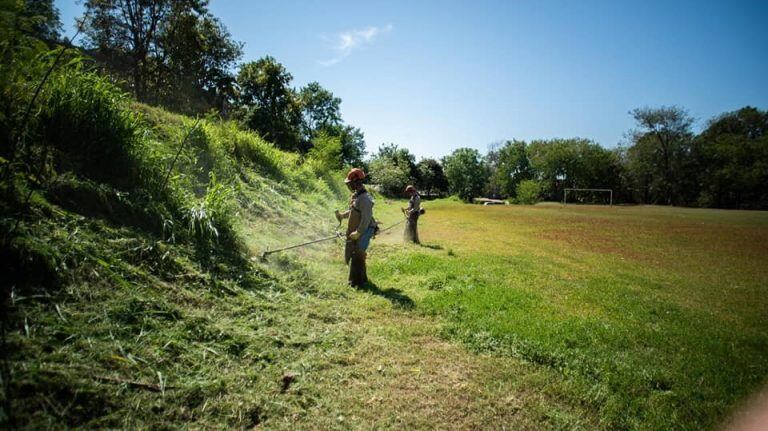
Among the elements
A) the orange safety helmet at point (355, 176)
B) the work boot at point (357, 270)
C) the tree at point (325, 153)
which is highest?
the tree at point (325, 153)

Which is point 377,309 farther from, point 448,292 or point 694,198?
point 694,198

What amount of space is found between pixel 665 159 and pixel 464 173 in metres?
37.9

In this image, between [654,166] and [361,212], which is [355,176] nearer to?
[361,212]

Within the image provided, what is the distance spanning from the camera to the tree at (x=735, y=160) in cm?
4931

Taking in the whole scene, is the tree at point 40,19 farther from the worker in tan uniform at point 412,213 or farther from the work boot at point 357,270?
the worker in tan uniform at point 412,213

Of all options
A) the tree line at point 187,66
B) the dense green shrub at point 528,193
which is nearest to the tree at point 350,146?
the tree line at point 187,66

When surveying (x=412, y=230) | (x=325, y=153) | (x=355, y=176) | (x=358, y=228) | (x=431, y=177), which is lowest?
(x=412, y=230)

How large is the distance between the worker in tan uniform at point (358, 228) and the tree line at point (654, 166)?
1977 inches

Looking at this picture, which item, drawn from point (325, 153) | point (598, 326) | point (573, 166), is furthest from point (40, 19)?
point (573, 166)

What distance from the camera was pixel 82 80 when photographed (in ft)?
15.8

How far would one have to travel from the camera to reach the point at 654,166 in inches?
2325

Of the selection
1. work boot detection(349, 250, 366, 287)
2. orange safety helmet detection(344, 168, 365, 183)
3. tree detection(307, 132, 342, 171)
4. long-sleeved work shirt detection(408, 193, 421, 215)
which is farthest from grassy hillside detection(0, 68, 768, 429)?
tree detection(307, 132, 342, 171)

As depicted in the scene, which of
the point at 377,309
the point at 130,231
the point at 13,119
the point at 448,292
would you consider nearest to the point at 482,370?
the point at 377,309

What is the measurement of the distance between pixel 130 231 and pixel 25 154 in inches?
51.2
